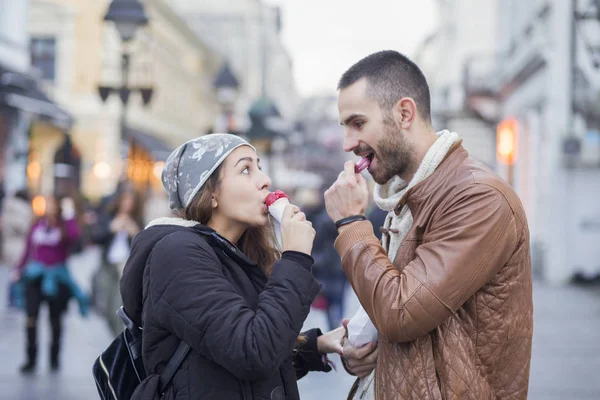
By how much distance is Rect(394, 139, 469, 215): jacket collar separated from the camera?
8.30ft

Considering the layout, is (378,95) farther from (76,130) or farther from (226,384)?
(76,130)

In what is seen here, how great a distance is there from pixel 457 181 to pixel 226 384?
0.98 metres

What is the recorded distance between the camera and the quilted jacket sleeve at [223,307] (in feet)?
7.64

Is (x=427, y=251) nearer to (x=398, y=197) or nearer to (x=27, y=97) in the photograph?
(x=398, y=197)

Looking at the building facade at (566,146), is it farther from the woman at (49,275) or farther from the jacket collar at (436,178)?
the jacket collar at (436,178)

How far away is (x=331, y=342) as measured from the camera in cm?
298

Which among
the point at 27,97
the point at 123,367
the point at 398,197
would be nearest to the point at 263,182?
the point at 398,197

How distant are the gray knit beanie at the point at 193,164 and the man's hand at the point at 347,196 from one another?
39 centimetres

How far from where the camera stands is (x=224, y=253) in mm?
2615

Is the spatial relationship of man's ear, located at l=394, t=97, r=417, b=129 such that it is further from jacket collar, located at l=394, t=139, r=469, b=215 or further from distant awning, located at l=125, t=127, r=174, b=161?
distant awning, located at l=125, t=127, r=174, b=161

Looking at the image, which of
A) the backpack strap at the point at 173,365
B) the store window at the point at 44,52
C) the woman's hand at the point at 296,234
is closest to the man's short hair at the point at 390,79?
the woman's hand at the point at 296,234

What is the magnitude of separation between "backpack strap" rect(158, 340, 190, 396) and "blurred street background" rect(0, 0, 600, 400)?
4868 mm

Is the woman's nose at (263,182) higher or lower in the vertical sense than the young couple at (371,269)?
higher

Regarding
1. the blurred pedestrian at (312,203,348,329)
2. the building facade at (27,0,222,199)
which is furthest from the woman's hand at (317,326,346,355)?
the building facade at (27,0,222,199)
